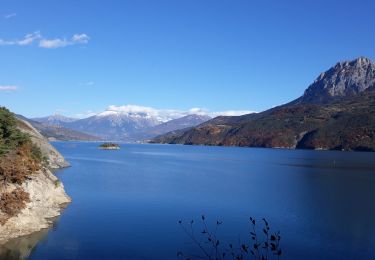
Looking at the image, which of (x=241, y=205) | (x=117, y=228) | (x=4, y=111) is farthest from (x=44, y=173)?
(x=241, y=205)

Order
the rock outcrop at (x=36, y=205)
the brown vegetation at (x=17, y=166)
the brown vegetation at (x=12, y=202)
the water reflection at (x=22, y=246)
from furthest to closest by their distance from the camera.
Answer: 1. the brown vegetation at (x=17, y=166)
2. the brown vegetation at (x=12, y=202)
3. the rock outcrop at (x=36, y=205)
4. the water reflection at (x=22, y=246)

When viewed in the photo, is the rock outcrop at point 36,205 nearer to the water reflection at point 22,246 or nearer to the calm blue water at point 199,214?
the water reflection at point 22,246

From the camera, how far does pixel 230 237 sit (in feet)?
137

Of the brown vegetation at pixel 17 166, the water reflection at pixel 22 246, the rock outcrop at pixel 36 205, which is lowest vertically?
the water reflection at pixel 22 246

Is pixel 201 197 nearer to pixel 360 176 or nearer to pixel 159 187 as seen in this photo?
pixel 159 187

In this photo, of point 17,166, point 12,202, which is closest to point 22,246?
point 12,202

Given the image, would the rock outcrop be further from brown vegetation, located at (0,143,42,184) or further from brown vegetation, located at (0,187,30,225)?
brown vegetation, located at (0,143,42,184)

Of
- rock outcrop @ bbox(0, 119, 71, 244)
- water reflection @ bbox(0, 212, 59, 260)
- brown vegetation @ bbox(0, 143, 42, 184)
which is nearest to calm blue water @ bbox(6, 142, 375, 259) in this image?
water reflection @ bbox(0, 212, 59, 260)

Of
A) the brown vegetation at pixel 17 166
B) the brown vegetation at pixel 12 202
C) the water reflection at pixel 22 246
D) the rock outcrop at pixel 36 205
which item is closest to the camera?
the water reflection at pixel 22 246

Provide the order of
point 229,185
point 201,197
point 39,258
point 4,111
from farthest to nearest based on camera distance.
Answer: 1. point 229,185
2. point 201,197
3. point 4,111
4. point 39,258

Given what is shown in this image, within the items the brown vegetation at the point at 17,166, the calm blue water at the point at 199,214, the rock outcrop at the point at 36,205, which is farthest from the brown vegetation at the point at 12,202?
the calm blue water at the point at 199,214

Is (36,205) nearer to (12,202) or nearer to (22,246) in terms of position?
(12,202)

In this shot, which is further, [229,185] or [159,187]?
[229,185]

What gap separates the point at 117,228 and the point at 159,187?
115ft
